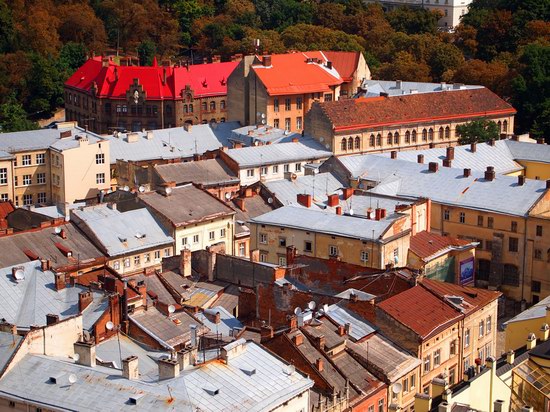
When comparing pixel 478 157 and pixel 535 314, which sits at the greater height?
pixel 478 157

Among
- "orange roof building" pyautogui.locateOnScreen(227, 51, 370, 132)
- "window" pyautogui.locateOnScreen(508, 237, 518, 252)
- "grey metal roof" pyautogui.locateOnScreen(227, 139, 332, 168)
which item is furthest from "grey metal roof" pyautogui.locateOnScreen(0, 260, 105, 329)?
"orange roof building" pyautogui.locateOnScreen(227, 51, 370, 132)

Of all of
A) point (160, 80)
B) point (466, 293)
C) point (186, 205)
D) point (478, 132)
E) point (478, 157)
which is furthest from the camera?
point (160, 80)

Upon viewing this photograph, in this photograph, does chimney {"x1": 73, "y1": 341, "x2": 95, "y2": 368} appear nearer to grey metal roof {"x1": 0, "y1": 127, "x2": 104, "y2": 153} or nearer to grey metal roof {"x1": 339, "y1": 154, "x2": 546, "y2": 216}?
grey metal roof {"x1": 339, "y1": 154, "x2": 546, "y2": 216}

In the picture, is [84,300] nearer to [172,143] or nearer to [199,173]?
[199,173]

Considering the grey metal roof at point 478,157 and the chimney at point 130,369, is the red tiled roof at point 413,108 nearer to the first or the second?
the grey metal roof at point 478,157

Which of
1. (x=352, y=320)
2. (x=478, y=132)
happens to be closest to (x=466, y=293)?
(x=352, y=320)

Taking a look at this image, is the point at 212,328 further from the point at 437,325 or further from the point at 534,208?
the point at 534,208

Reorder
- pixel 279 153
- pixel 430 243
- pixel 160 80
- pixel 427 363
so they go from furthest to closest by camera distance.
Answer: pixel 160 80, pixel 279 153, pixel 430 243, pixel 427 363

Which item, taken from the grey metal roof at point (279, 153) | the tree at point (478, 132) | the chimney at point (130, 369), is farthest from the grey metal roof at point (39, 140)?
the chimney at point (130, 369)
